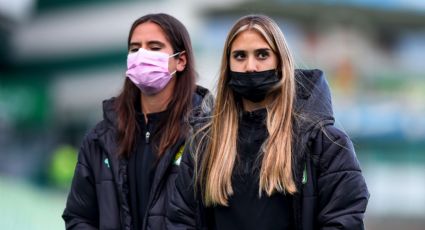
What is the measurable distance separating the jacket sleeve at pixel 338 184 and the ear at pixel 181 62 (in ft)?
3.84

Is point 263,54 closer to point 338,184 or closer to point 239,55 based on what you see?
point 239,55

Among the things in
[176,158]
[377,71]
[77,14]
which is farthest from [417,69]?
[176,158]

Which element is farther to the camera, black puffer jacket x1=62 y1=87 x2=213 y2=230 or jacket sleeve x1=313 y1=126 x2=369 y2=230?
black puffer jacket x1=62 y1=87 x2=213 y2=230

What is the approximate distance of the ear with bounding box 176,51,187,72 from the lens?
5430 mm

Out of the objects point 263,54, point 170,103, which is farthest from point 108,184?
point 263,54

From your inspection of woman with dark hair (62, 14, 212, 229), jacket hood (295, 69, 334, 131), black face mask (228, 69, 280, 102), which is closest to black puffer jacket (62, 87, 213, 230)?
woman with dark hair (62, 14, 212, 229)

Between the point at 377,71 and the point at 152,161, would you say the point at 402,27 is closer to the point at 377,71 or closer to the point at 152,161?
the point at 377,71

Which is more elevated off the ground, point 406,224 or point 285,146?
point 285,146

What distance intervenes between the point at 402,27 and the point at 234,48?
3373 centimetres

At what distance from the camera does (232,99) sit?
4695 mm

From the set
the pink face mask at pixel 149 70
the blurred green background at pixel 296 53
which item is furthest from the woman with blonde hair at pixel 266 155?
the blurred green background at pixel 296 53

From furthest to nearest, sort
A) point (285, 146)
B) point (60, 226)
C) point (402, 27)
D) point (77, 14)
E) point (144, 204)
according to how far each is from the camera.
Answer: point (402, 27)
point (77, 14)
point (60, 226)
point (144, 204)
point (285, 146)

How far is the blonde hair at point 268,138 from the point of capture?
445cm

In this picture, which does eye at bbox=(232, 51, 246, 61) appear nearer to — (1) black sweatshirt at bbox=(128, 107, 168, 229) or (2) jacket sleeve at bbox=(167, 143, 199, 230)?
(2) jacket sleeve at bbox=(167, 143, 199, 230)
